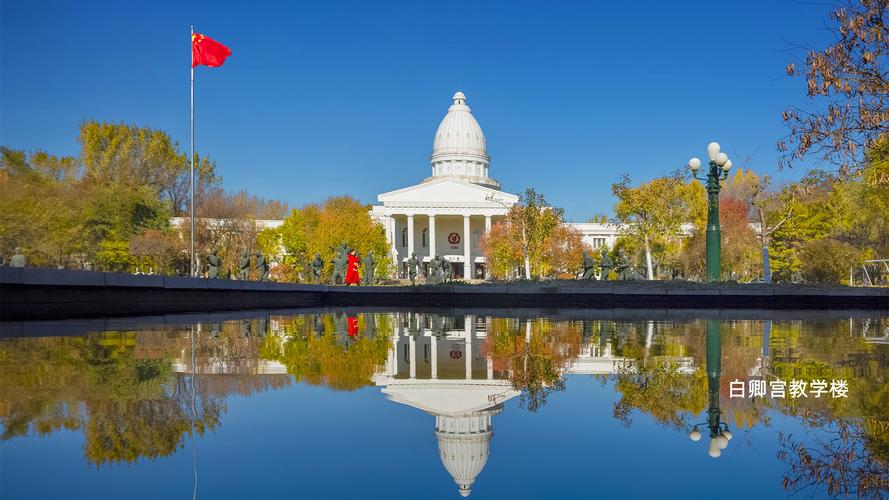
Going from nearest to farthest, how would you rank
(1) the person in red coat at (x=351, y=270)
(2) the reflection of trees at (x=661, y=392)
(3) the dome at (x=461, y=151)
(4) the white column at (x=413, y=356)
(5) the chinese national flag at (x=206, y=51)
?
(2) the reflection of trees at (x=661, y=392)
(4) the white column at (x=413, y=356)
(1) the person in red coat at (x=351, y=270)
(5) the chinese national flag at (x=206, y=51)
(3) the dome at (x=461, y=151)

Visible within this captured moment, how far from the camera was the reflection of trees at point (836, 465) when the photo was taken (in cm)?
261

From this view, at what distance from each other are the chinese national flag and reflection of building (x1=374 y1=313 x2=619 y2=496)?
21.0m

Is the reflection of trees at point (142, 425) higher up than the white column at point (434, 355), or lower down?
higher up

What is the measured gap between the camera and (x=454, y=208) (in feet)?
223

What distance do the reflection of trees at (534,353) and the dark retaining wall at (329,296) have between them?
6.90 m

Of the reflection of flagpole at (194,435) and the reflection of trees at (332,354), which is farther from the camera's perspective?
the reflection of trees at (332,354)

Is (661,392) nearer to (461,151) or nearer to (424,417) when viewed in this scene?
(424,417)

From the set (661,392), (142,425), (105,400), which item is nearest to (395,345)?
(661,392)

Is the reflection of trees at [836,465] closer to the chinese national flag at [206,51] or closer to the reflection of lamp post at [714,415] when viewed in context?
the reflection of lamp post at [714,415]

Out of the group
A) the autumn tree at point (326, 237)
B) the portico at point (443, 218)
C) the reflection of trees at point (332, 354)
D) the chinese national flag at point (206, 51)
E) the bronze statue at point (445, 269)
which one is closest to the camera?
the reflection of trees at point (332, 354)

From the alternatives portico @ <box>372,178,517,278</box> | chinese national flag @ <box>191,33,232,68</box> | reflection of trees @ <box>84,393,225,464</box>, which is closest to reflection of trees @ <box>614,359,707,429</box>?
reflection of trees @ <box>84,393,225,464</box>

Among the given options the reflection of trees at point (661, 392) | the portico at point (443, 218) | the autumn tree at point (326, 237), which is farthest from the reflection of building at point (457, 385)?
the portico at point (443, 218)

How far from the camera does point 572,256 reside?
48.9 m

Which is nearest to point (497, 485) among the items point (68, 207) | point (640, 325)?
point (640, 325)
